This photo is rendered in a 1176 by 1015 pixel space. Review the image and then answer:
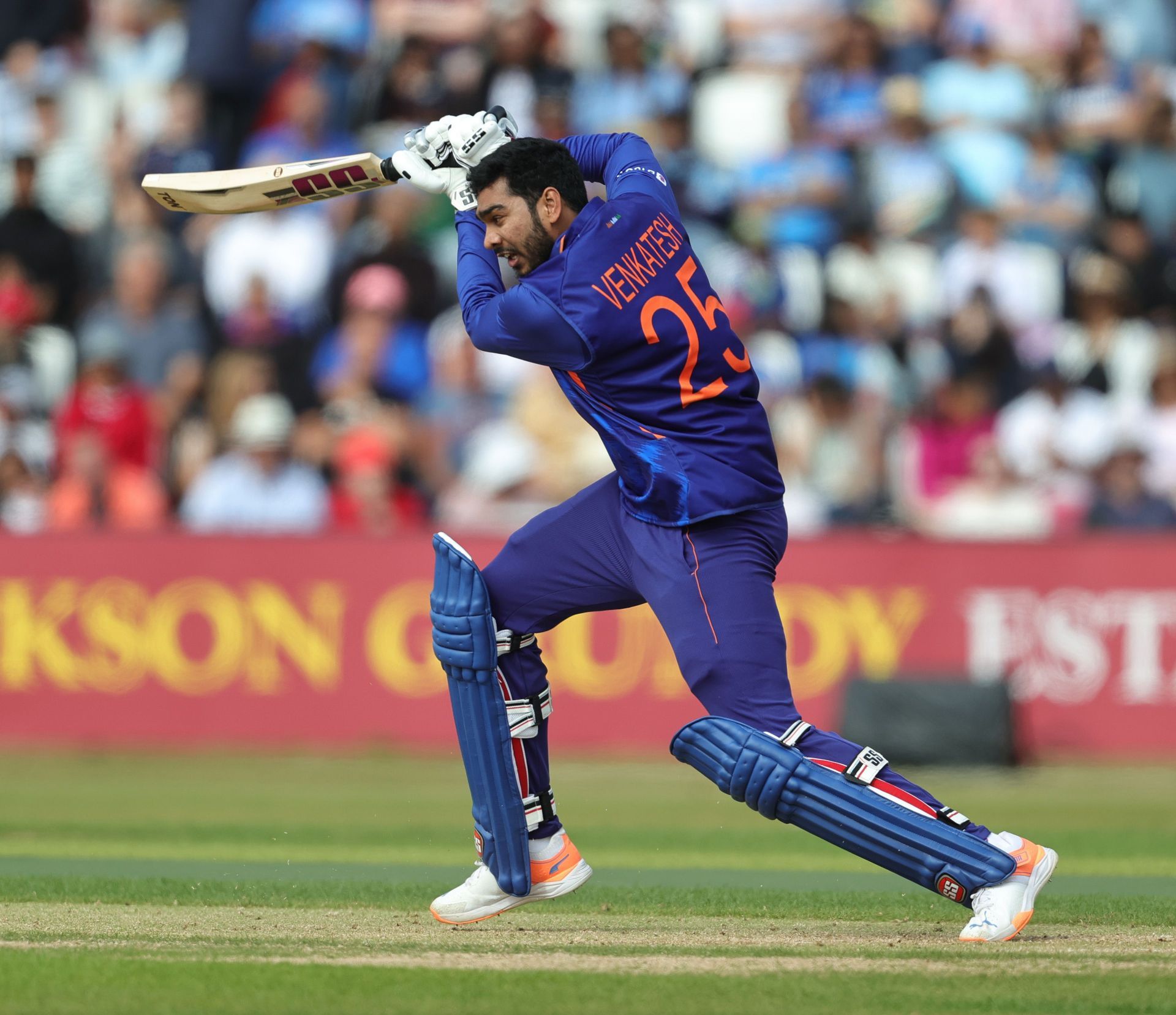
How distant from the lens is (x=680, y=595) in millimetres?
5094

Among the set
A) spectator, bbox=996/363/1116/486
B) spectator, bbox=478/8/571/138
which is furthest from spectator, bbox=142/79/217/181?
spectator, bbox=996/363/1116/486

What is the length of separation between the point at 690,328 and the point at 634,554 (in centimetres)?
62

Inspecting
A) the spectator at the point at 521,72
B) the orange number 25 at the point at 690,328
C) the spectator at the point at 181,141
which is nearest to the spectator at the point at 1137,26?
the spectator at the point at 521,72

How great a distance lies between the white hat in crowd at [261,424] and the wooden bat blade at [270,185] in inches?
235

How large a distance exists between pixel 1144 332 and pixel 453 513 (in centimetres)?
462

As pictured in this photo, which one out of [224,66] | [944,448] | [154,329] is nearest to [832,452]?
[944,448]

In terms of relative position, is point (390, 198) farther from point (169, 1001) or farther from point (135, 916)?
point (169, 1001)

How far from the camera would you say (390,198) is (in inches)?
531

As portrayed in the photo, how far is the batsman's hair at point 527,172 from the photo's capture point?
5.21 m

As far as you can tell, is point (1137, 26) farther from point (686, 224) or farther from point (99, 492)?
point (99, 492)

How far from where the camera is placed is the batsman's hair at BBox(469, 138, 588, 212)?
17.1 feet

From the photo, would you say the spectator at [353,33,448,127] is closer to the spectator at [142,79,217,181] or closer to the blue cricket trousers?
the spectator at [142,79,217,181]

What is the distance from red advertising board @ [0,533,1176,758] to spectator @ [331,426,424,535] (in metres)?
0.48

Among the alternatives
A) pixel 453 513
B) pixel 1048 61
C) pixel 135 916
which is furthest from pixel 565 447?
pixel 135 916
